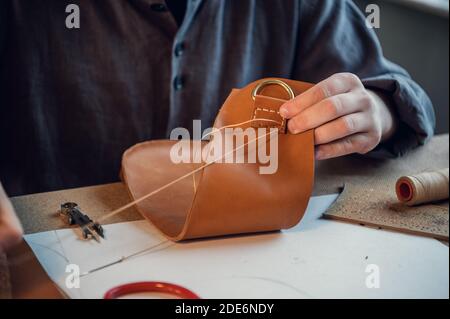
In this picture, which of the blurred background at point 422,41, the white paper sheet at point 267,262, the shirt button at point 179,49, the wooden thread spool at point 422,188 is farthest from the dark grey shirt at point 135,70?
the blurred background at point 422,41

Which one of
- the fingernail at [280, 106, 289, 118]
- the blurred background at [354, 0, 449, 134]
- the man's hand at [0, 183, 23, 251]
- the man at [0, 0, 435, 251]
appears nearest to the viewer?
the man's hand at [0, 183, 23, 251]

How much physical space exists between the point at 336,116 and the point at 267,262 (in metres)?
0.17

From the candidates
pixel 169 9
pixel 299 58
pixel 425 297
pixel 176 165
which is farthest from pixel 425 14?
pixel 425 297

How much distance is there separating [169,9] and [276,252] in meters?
0.45

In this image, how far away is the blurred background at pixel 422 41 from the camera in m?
1.22

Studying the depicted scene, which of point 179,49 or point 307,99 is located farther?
point 179,49

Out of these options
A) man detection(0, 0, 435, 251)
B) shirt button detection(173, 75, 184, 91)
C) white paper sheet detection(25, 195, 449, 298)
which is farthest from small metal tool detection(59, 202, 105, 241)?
shirt button detection(173, 75, 184, 91)

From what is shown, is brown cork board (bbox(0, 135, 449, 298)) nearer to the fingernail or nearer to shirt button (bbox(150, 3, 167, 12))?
the fingernail

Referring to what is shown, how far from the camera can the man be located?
2.50 feet

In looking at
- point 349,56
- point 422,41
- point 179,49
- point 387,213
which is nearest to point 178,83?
point 179,49

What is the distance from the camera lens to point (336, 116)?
556 millimetres

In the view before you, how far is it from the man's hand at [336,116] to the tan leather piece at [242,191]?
0.01 metres

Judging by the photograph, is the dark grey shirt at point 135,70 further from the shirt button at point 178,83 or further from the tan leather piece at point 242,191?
the tan leather piece at point 242,191

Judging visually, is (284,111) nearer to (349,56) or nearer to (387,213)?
(387,213)
